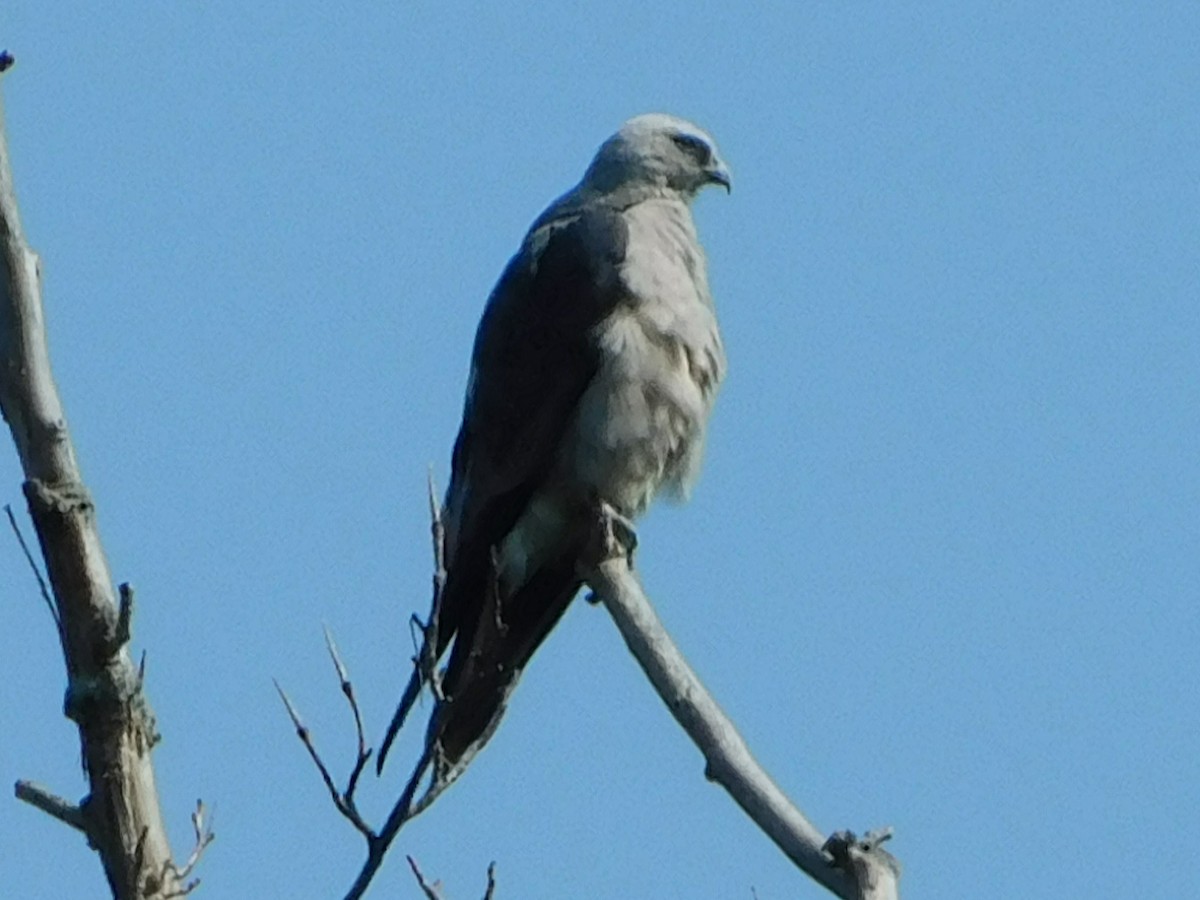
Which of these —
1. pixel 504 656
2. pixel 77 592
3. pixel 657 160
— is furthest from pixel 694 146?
pixel 77 592

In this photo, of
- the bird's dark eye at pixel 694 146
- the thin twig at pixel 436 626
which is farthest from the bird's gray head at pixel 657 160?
the thin twig at pixel 436 626

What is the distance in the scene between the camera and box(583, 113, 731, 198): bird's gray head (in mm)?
7750

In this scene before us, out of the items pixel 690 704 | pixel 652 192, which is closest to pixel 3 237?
pixel 690 704

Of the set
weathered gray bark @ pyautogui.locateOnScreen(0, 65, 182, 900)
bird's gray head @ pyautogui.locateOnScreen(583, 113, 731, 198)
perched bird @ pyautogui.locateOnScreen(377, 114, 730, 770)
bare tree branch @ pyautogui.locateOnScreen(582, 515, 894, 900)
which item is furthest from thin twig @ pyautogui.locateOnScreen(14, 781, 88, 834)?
bird's gray head @ pyautogui.locateOnScreen(583, 113, 731, 198)

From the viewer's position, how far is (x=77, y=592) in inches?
156

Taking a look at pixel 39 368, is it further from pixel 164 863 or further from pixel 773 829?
pixel 773 829

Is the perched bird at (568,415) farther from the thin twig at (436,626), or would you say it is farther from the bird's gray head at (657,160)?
the thin twig at (436,626)

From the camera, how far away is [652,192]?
7652 mm

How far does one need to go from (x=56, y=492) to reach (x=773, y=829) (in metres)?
1.50

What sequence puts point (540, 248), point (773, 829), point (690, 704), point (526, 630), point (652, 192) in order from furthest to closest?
point (652, 192), point (540, 248), point (526, 630), point (690, 704), point (773, 829)

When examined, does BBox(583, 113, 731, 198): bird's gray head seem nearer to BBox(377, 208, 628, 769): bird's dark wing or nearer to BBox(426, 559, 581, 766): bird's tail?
BBox(377, 208, 628, 769): bird's dark wing

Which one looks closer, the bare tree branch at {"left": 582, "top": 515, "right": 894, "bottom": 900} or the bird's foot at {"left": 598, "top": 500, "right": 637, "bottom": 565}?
the bare tree branch at {"left": 582, "top": 515, "right": 894, "bottom": 900}

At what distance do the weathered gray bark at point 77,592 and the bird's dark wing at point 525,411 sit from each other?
249 centimetres

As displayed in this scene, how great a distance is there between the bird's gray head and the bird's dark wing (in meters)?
0.65
